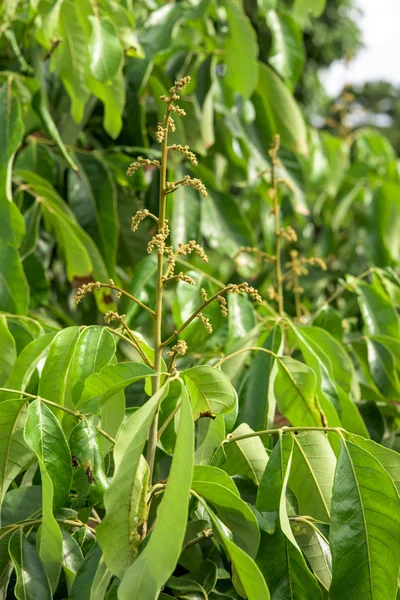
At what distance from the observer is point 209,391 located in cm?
77

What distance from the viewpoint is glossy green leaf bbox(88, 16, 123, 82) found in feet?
Result: 4.35

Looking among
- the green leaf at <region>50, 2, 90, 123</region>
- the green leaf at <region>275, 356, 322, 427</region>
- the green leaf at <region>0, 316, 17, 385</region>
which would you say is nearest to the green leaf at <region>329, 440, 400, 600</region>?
the green leaf at <region>275, 356, 322, 427</region>

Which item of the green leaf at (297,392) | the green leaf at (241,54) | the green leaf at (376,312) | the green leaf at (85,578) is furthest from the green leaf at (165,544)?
the green leaf at (241,54)

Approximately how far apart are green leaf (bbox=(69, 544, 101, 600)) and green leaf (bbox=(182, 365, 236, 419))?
0.17 meters

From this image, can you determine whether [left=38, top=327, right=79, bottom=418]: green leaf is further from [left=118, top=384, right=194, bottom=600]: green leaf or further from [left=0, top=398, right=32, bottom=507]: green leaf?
[left=118, top=384, right=194, bottom=600]: green leaf

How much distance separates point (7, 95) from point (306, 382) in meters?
0.79

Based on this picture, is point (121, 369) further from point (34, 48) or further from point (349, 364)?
point (34, 48)

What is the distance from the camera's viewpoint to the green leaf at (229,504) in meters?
0.71

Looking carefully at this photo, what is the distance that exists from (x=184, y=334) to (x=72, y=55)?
0.55m

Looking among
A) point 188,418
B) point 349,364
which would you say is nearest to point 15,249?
point 349,364

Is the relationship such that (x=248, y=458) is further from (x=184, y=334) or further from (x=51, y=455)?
(x=184, y=334)

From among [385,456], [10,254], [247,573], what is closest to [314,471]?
Answer: [385,456]

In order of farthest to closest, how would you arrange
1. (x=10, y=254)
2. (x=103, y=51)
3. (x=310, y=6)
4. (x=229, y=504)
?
(x=310, y=6) → (x=103, y=51) → (x=10, y=254) → (x=229, y=504)

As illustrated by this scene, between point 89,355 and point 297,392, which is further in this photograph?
point 297,392
